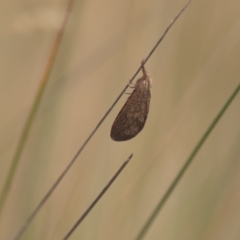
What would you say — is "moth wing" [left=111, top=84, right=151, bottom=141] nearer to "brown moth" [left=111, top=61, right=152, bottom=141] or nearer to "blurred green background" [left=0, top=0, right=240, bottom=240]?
"brown moth" [left=111, top=61, right=152, bottom=141]

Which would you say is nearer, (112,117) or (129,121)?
(129,121)

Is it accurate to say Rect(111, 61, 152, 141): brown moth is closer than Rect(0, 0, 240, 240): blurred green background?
Yes

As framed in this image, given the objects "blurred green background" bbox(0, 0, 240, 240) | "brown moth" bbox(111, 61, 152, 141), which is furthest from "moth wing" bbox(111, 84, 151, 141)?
"blurred green background" bbox(0, 0, 240, 240)

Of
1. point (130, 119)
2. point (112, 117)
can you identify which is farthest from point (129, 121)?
point (112, 117)

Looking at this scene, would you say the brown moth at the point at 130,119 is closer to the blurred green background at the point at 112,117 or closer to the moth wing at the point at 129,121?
the moth wing at the point at 129,121

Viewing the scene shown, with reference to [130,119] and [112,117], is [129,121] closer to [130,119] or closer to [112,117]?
[130,119]

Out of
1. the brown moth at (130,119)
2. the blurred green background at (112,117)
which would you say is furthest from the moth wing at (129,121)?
the blurred green background at (112,117)

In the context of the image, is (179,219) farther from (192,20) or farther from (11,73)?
(11,73)

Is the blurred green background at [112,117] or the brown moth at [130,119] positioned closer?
the brown moth at [130,119]
